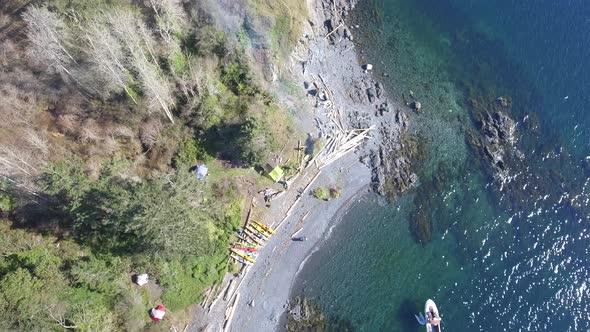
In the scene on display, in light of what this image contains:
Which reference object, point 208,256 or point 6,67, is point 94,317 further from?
point 6,67

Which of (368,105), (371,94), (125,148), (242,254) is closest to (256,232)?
(242,254)

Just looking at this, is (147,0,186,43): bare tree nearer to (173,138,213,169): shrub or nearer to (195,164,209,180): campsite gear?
(173,138,213,169): shrub

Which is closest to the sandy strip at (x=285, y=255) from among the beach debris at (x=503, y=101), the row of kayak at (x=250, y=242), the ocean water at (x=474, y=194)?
the row of kayak at (x=250, y=242)

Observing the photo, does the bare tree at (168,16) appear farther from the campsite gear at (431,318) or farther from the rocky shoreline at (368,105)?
the campsite gear at (431,318)

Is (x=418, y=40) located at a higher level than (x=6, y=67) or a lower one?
lower

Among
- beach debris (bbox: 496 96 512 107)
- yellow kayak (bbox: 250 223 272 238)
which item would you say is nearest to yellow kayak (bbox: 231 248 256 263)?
yellow kayak (bbox: 250 223 272 238)

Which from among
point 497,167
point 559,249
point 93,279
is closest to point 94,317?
point 93,279
